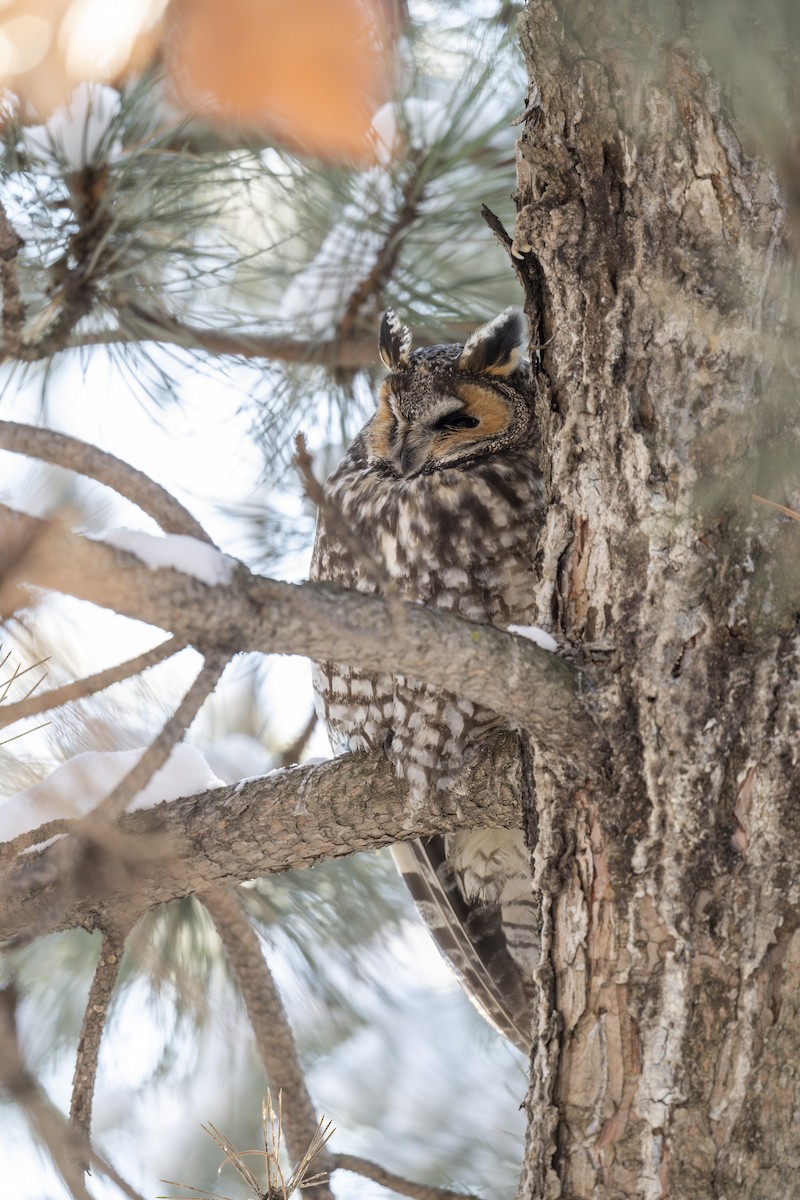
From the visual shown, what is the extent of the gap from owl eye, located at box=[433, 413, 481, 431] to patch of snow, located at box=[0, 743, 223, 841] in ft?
2.16

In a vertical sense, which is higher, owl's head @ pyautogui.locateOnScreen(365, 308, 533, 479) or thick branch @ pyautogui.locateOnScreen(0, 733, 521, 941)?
owl's head @ pyautogui.locateOnScreen(365, 308, 533, 479)

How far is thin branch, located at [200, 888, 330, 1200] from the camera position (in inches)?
69.2

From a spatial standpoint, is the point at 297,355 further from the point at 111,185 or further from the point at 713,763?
the point at 713,763

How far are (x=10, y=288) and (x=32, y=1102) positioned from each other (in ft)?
3.92

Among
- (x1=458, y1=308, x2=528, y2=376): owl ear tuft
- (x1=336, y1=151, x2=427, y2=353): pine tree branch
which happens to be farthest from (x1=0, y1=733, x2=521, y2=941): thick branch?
(x1=336, y1=151, x2=427, y2=353): pine tree branch

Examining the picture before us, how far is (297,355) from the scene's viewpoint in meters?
2.22

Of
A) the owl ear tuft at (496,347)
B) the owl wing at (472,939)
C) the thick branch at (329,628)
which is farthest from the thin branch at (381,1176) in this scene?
the owl ear tuft at (496,347)

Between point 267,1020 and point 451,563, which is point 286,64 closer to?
point 451,563

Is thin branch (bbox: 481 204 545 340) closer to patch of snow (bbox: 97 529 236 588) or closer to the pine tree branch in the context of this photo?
patch of snow (bbox: 97 529 236 588)

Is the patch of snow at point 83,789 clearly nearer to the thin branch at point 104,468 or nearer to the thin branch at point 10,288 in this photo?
the thin branch at point 104,468

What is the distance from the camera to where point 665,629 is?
3.56ft

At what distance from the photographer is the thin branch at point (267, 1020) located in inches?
69.2

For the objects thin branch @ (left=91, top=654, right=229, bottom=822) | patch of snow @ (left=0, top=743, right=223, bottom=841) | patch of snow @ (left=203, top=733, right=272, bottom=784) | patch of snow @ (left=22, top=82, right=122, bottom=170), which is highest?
patch of snow @ (left=22, top=82, right=122, bottom=170)

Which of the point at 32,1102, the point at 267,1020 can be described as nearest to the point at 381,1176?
the point at 267,1020
